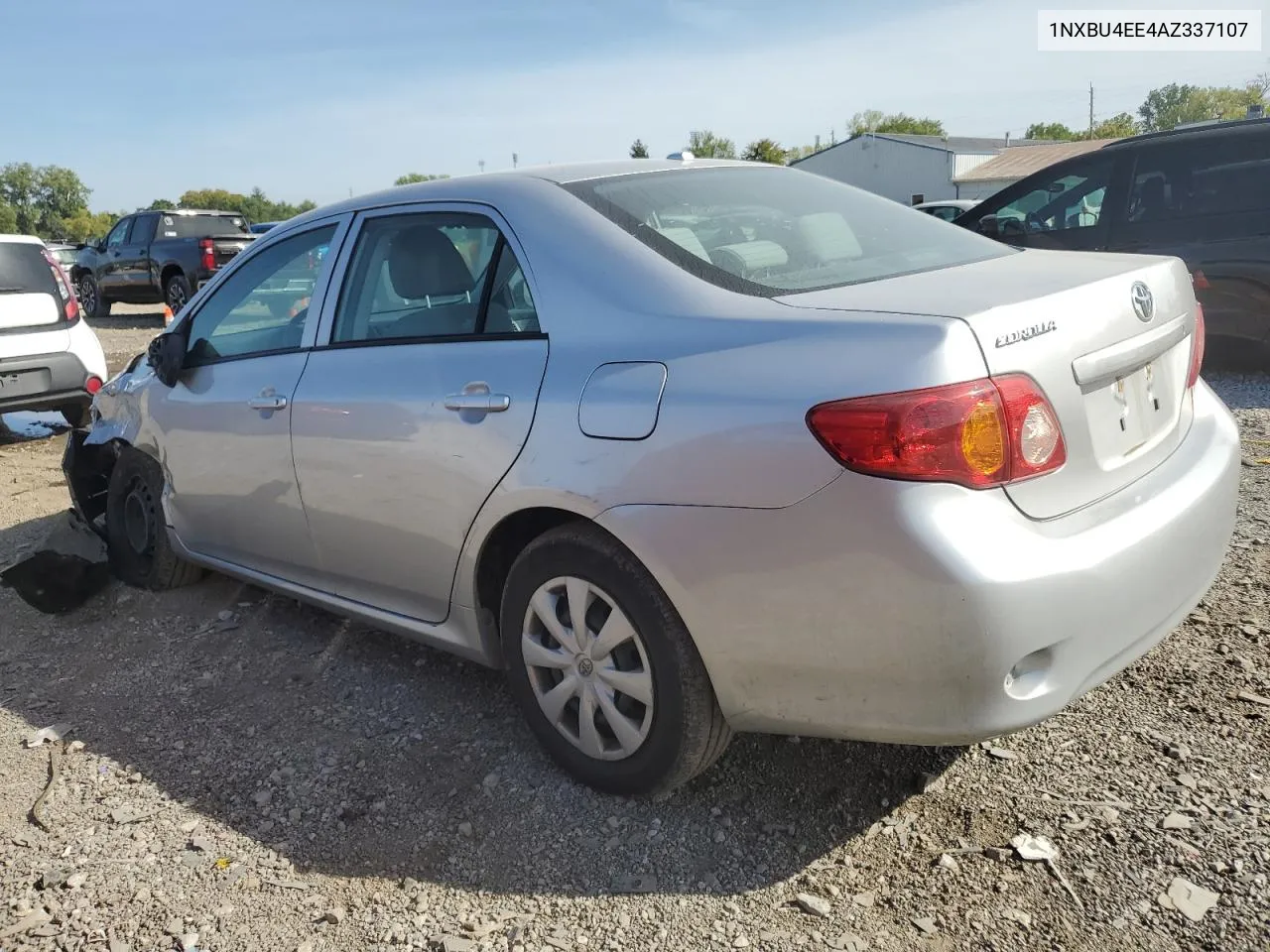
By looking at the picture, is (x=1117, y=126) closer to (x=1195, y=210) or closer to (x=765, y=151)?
(x=765, y=151)

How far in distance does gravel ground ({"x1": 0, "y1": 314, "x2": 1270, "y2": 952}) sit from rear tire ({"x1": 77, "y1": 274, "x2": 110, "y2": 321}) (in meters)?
18.0

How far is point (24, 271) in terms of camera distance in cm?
774

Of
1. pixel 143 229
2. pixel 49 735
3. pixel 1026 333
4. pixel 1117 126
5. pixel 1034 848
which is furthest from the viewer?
pixel 1117 126

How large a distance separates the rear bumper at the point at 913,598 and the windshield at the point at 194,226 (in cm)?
1702

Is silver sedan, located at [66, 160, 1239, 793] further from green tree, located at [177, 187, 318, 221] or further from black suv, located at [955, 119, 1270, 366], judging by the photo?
green tree, located at [177, 187, 318, 221]

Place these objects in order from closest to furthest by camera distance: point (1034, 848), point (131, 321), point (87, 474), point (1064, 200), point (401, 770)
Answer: point (1034, 848) < point (401, 770) < point (87, 474) < point (1064, 200) < point (131, 321)

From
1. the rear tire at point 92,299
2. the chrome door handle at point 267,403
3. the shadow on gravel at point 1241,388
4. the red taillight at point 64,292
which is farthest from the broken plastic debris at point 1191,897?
the rear tire at point 92,299

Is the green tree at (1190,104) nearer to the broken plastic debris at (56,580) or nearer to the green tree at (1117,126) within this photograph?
the green tree at (1117,126)

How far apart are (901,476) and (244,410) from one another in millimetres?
2548

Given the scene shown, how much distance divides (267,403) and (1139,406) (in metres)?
2.70

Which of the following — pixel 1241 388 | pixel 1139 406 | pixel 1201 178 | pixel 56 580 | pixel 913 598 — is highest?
pixel 1201 178

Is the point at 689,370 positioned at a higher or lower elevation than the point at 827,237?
lower

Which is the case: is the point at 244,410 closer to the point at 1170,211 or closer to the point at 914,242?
the point at 914,242

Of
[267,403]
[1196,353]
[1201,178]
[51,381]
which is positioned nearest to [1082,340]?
[1196,353]
